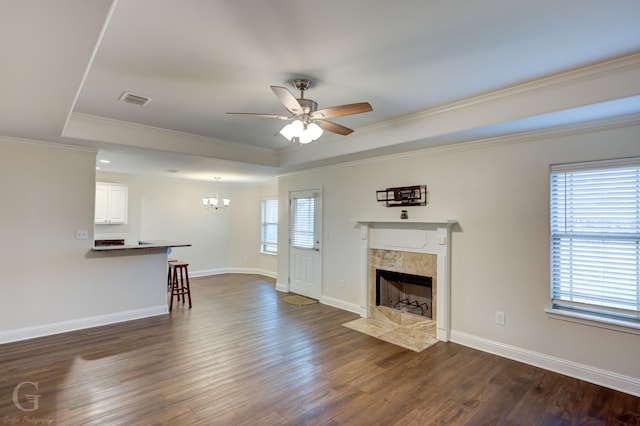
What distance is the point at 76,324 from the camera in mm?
4266

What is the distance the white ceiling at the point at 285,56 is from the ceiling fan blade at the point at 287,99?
300mm

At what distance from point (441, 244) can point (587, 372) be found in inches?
70.0

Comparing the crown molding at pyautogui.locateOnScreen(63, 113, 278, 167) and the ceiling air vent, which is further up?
the ceiling air vent

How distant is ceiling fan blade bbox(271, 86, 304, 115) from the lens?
2.24 meters

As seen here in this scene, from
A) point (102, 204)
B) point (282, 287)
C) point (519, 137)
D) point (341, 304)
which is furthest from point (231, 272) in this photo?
point (519, 137)

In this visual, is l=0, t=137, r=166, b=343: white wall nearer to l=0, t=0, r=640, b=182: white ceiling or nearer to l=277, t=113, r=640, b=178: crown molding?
l=0, t=0, r=640, b=182: white ceiling

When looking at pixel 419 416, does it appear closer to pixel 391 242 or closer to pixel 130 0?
pixel 391 242

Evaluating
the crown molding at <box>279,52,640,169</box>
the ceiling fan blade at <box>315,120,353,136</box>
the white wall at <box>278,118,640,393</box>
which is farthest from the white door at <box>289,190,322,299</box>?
the ceiling fan blade at <box>315,120,353,136</box>

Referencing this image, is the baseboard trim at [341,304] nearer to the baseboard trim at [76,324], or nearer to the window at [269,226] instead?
the baseboard trim at [76,324]

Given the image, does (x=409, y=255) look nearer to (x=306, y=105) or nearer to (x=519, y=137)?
(x=519, y=137)

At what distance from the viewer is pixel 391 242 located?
15.2 feet

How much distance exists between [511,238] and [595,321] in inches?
39.6

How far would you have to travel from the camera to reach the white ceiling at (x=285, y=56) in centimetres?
182

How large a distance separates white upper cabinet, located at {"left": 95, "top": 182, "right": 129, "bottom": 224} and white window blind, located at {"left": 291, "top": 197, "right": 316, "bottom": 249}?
11.8 feet
